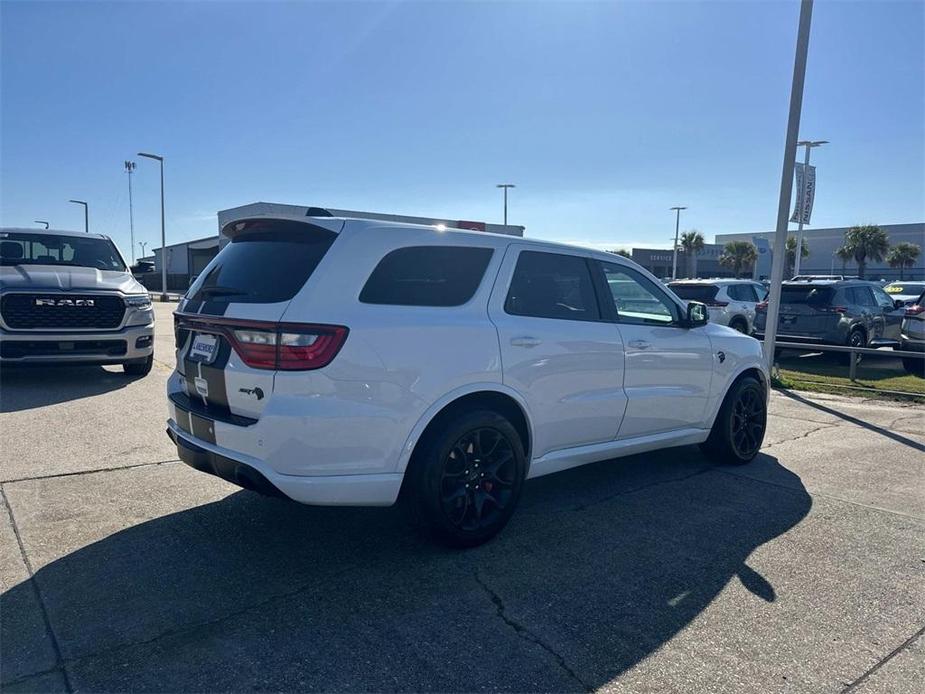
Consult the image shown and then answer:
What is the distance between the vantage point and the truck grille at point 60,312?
7.89 meters

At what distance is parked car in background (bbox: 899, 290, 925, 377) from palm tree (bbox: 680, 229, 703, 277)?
2306 inches

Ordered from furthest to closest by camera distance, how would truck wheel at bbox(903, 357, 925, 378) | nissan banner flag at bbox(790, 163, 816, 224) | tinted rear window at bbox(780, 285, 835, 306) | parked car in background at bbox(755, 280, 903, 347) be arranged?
nissan banner flag at bbox(790, 163, 816, 224), tinted rear window at bbox(780, 285, 835, 306), parked car in background at bbox(755, 280, 903, 347), truck wheel at bbox(903, 357, 925, 378)

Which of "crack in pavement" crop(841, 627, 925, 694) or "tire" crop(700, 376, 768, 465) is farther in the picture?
"tire" crop(700, 376, 768, 465)

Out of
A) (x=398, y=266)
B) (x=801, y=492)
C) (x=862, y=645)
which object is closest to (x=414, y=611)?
(x=398, y=266)

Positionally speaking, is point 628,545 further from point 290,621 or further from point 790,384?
point 790,384

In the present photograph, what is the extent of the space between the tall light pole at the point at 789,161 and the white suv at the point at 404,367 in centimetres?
635

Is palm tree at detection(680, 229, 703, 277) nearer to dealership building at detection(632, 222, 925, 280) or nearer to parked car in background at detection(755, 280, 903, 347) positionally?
dealership building at detection(632, 222, 925, 280)

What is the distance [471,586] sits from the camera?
11.1 ft

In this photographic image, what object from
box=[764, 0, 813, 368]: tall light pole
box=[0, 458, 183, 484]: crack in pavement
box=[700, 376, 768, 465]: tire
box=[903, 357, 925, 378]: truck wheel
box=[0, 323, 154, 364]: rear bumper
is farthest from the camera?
box=[903, 357, 925, 378]: truck wheel

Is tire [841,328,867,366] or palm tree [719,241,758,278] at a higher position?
palm tree [719,241,758,278]

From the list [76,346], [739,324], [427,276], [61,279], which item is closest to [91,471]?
[427,276]

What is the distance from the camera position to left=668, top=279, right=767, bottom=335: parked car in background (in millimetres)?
14227

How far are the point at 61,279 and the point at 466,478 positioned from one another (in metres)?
7.11

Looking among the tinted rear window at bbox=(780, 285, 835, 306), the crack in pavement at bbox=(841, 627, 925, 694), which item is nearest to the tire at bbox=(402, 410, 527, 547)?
the crack in pavement at bbox=(841, 627, 925, 694)
